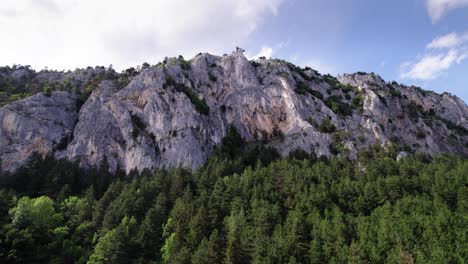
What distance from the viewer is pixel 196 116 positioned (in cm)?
12281

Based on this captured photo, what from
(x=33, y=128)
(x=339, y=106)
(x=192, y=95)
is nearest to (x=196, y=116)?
(x=192, y=95)

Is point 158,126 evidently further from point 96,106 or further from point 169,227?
point 169,227

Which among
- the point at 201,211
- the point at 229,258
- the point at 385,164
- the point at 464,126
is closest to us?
the point at 229,258

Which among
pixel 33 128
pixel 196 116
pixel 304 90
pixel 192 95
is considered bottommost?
pixel 33 128

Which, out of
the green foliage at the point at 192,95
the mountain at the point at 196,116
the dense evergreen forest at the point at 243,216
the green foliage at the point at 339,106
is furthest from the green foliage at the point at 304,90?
the dense evergreen forest at the point at 243,216

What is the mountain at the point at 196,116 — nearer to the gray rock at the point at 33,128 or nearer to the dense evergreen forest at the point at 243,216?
the gray rock at the point at 33,128

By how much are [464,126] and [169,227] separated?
196 m

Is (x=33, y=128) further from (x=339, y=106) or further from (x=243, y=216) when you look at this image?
(x=339, y=106)

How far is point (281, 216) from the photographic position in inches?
2603

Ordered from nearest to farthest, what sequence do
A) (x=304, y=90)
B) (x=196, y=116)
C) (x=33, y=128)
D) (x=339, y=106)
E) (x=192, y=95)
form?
(x=33, y=128) < (x=196, y=116) < (x=192, y=95) < (x=339, y=106) < (x=304, y=90)

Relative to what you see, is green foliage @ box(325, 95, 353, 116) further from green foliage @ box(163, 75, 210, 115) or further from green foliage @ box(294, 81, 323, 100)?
green foliage @ box(163, 75, 210, 115)

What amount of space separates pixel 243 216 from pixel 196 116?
65.7m

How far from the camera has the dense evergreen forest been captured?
167 ft

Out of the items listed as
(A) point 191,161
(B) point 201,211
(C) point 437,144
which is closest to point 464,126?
(C) point 437,144
